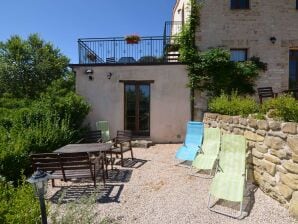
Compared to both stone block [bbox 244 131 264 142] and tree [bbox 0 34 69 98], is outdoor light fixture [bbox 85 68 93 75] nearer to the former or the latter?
stone block [bbox 244 131 264 142]

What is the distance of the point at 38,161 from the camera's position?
16.7 feet

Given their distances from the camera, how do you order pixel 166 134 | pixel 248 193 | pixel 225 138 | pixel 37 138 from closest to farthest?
1. pixel 248 193
2. pixel 225 138
3. pixel 37 138
4. pixel 166 134

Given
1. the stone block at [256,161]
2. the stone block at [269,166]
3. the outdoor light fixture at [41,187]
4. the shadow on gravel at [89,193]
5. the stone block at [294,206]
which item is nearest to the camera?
the outdoor light fixture at [41,187]

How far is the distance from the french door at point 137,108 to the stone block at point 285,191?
7.27 m

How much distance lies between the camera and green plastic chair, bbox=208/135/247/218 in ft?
14.0

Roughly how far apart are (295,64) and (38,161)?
36.2 feet

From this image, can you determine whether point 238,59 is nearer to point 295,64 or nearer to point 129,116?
point 295,64

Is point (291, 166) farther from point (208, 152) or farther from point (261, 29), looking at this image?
point (261, 29)

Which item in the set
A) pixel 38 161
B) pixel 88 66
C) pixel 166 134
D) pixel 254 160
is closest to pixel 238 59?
pixel 166 134

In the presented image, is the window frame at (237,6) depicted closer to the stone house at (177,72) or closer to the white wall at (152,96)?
the stone house at (177,72)

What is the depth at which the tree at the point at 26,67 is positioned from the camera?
22.3 meters

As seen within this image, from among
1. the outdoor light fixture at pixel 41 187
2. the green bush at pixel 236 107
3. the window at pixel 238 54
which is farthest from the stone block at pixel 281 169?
the window at pixel 238 54

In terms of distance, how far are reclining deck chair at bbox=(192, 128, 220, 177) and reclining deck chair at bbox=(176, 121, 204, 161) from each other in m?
0.36

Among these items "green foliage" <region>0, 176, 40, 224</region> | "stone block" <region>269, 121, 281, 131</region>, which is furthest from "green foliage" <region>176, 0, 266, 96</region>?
"green foliage" <region>0, 176, 40, 224</region>
